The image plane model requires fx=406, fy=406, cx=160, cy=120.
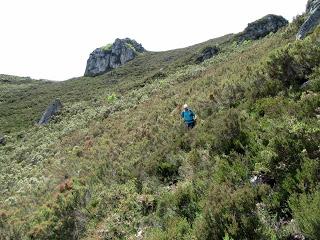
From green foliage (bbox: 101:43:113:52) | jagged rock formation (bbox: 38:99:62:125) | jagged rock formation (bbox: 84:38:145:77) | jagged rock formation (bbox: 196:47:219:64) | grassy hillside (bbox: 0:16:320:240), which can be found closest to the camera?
grassy hillside (bbox: 0:16:320:240)

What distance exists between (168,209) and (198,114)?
6.89 metres

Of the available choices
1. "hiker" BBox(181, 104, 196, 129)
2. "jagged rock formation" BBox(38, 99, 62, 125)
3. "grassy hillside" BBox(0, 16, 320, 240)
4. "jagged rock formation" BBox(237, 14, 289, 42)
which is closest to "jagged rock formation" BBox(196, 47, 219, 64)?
"jagged rock formation" BBox(237, 14, 289, 42)

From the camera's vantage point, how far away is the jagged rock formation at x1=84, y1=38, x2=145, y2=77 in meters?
89.8

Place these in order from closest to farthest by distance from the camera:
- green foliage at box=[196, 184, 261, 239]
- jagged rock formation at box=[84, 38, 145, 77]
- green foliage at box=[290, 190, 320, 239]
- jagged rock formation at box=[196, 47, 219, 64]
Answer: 1. green foliage at box=[290, 190, 320, 239]
2. green foliage at box=[196, 184, 261, 239]
3. jagged rock formation at box=[196, 47, 219, 64]
4. jagged rock formation at box=[84, 38, 145, 77]

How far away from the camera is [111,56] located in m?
94.4

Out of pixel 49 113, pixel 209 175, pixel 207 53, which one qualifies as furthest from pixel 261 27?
pixel 209 175

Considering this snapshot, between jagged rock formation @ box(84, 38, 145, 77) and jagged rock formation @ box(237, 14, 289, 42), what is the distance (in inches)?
1469

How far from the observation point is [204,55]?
51344mm

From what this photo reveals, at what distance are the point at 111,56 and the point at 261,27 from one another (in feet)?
150

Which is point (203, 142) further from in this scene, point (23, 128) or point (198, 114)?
point (23, 128)

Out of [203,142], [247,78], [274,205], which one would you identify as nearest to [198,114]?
[247,78]

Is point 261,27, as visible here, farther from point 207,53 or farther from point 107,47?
point 107,47

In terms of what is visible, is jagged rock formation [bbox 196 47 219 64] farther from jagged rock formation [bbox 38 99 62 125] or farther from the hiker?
the hiker

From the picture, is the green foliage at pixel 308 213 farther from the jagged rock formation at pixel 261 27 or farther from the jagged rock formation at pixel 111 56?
the jagged rock formation at pixel 111 56
